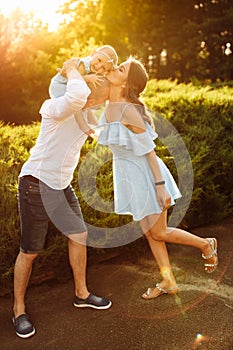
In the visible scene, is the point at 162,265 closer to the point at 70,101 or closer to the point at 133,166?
the point at 133,166

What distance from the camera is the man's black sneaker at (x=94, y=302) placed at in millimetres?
3566

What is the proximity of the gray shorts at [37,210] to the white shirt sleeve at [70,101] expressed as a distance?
499mm

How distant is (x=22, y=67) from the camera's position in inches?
422

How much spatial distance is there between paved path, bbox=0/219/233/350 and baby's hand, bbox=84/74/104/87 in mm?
1710

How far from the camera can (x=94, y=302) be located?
3.58 m

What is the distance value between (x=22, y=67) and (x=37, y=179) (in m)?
8.09

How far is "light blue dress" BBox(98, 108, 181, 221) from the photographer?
3.39m

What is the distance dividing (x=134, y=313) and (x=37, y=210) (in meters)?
1.07

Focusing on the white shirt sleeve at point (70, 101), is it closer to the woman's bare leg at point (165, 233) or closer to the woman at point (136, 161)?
the woman at point (136, 161)

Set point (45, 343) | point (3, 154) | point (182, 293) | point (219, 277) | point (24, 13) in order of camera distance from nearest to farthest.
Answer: point (45, 343) < point (182, 293) < point (219, 277) < point (3, 154) < point (24, 13)

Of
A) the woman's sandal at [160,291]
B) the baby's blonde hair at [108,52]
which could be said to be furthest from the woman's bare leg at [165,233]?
the baby's blonde hair at [108,52]

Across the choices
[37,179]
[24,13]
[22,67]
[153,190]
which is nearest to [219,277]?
[153,190]

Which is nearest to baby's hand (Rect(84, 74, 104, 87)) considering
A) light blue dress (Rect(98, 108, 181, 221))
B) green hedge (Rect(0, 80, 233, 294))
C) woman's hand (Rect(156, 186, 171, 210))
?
light blue dress (Rect(98, 108, 181, 221))

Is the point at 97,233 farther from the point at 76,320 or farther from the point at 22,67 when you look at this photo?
the point at 22,67
